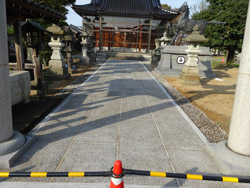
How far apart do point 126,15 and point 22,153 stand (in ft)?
71.3

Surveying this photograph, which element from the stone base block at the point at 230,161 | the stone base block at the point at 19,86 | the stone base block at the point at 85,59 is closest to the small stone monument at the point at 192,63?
the stone base block at the point at 230,161

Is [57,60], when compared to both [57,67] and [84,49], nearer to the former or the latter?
[57,67]

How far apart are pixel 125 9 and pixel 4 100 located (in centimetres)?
2256

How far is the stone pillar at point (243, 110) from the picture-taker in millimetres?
2814

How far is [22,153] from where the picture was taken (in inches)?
128

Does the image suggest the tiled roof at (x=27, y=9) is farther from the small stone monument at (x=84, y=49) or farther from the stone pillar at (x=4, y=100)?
the small stone monument at (x=84, y=49)

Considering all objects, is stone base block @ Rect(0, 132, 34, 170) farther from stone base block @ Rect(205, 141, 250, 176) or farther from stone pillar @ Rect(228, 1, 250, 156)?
stone pillar @ Rect(228, 1, 250, 156)

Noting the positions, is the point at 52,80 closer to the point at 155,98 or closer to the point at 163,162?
the point at 155,98

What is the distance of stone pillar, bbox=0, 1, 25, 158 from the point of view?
9.23 ft

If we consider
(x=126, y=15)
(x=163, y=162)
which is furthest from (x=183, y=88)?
(x=126, y=15)

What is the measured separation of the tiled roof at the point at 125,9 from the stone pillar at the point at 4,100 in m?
20.5

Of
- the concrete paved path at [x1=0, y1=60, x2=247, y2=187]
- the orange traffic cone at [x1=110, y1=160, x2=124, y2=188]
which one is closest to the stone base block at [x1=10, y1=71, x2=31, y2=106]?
the concrete paved path at [x1=0, y1=60, x2=247, y2=187]

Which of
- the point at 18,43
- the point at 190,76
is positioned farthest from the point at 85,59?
the point at 18,43

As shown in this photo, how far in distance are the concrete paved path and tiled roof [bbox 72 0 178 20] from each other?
1827 cm
